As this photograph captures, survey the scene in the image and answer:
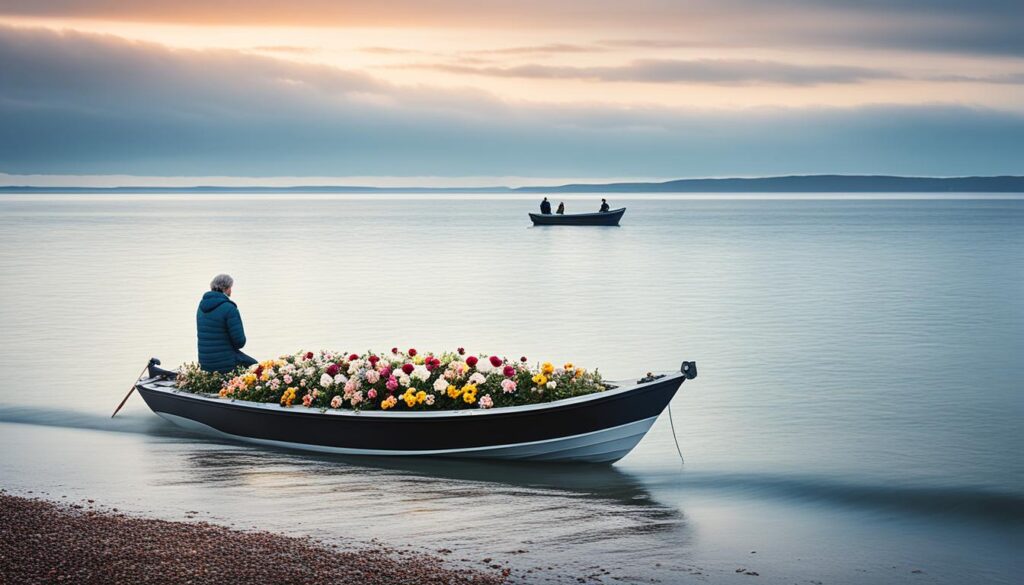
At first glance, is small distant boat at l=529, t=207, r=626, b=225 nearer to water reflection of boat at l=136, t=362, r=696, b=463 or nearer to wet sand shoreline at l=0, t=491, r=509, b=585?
water reflection of boat at l=136, t=362, r=696, b=463

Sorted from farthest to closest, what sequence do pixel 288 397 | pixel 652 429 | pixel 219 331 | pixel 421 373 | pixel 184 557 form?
1. pixel 652 429
2. pixel 219 331
3. pixel 288 397
4. pixel 421 373
5. pixel 184 557

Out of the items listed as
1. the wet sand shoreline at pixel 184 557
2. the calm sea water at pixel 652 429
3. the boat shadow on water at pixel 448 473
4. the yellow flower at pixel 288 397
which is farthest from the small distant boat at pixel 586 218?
the wet sand shoreline at pixel 184 557

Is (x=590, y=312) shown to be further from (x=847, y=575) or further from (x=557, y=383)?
(x=847, y=575)

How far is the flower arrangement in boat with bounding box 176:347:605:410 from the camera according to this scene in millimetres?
14578

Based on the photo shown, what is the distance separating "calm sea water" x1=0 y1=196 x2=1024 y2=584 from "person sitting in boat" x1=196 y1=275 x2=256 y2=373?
4.00 feet

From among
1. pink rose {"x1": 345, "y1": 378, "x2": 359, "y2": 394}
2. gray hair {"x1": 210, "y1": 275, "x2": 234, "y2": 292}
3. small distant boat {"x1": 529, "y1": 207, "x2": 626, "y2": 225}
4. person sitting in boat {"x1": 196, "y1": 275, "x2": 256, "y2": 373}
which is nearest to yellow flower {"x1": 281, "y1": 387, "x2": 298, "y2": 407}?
pink rose {"x1": 345, "y1": 378, "x2": 359, "y2": 394}

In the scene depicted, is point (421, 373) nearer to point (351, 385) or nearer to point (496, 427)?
point (351, 385)

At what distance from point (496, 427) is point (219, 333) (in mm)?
4769

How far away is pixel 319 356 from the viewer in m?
16.3

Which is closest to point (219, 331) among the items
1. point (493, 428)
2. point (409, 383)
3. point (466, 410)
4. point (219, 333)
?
point (219, 333)

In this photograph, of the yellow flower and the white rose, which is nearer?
the white rose

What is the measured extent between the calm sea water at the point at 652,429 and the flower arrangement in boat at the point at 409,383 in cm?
85

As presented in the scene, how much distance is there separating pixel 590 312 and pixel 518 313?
8.43 feet

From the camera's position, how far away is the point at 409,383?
588 inches
